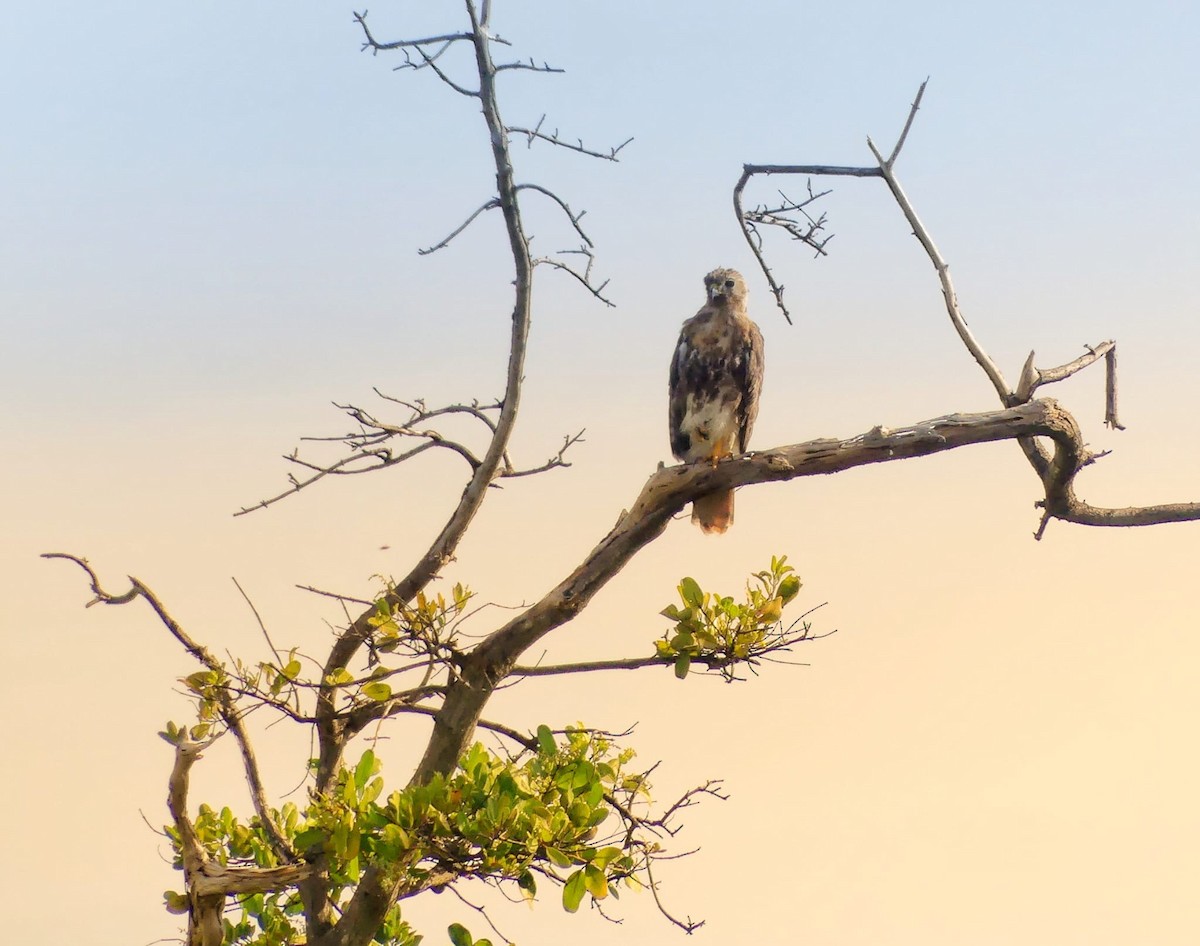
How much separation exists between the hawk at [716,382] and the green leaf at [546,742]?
175 centimetres

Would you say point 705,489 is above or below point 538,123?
below

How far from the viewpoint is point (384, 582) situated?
436cm

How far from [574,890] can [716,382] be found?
2479mm

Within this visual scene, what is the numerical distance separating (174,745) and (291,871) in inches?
26.1

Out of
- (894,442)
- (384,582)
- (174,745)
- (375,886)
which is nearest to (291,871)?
(375,886)

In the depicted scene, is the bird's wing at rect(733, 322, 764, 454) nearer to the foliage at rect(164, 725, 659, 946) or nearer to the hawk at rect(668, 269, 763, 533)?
the hawk at rect(668, 269, 763, 533)

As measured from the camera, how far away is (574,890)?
3742mm

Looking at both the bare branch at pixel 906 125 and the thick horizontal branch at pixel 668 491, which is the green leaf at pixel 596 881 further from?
the bare branch at pixel 906 125

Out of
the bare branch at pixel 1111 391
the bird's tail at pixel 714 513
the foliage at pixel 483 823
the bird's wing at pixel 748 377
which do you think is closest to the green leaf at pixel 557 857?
the foliage at pixel 483 823

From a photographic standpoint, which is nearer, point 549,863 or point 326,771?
point 549,863

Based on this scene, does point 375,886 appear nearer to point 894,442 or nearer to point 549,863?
point 549,863

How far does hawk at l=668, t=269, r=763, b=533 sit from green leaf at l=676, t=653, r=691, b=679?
123cm

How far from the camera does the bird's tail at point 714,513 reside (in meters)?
4.84

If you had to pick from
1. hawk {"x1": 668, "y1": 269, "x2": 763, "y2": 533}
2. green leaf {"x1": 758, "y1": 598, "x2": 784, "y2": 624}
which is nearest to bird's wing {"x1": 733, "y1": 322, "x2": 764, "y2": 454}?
hawk {"x1": 668, "y1": 269, "x2": 763, "y2": 533}
